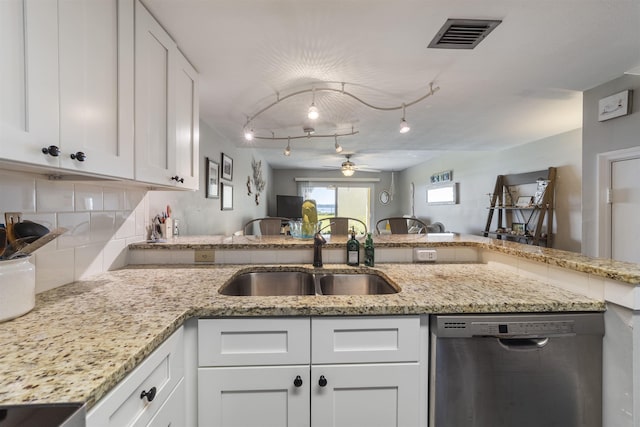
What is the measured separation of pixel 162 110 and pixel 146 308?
91cm

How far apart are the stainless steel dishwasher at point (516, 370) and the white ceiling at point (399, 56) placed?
1.43 meters

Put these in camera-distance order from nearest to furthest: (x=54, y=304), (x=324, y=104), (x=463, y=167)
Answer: (x=54, y=304) → (x=324, y=104) → (x=463, y=167)

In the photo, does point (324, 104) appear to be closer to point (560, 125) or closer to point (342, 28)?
point (342, 28)

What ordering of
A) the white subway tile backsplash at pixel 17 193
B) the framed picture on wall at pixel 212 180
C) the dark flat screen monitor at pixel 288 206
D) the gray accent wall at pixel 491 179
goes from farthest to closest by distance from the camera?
the dark flat screen monitor at pixel 288 206 < the gray accent wall at pixel 491 179 < the framed picture on wall at pixel 212 180 < the white subway tile backsplash at pixel 17 193

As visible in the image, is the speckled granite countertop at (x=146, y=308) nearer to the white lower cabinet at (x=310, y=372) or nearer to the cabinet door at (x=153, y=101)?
the white lower cabinet at (x=310, y=372)

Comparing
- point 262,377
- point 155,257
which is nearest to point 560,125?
point 262,377

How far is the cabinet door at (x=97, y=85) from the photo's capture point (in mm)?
812

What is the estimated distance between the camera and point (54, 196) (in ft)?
3.56

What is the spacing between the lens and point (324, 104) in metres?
2.54

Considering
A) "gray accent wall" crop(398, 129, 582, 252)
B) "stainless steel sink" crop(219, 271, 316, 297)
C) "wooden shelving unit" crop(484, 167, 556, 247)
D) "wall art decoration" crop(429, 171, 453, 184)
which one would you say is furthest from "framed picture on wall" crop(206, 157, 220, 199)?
"wall art decoration" crop(429, 171, 453, 184)

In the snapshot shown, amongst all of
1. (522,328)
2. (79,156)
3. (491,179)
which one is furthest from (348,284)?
(491,179)

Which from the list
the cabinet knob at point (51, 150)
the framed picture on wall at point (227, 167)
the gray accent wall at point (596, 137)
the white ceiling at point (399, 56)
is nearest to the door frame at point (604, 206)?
the gray accent wall at point (596, 137)

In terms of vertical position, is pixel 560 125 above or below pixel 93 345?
above

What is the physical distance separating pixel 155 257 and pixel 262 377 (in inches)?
41.8
